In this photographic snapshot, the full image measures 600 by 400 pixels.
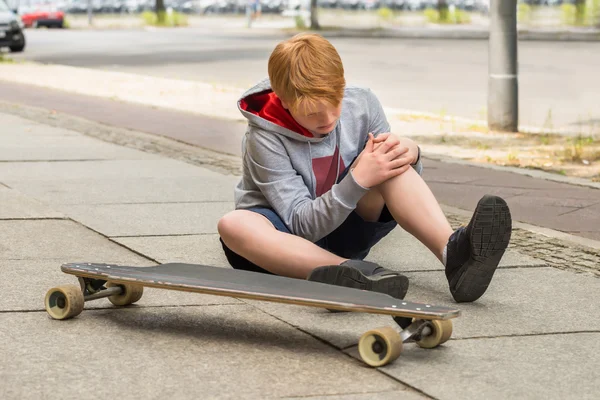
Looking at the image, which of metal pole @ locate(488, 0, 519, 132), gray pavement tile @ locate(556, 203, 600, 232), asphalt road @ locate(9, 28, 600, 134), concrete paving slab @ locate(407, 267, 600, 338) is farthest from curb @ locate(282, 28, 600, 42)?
concrete paving slab @ locate(407, 267, 600, 338)

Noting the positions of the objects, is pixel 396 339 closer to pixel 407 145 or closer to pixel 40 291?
pixel 407 145

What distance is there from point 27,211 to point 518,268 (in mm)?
2531

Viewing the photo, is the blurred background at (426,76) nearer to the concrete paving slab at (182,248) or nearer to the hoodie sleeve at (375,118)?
the concrete paving slab at (182,248)

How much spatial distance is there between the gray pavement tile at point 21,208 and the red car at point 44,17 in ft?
128

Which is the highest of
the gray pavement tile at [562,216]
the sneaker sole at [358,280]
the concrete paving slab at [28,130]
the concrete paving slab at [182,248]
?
the sneaker sole at [358,280]

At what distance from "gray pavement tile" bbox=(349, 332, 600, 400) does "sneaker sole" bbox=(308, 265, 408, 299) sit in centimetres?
25

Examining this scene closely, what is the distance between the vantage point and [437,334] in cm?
333

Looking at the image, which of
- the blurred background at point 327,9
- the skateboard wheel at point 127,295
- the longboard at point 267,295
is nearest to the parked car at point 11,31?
the blurred background at point 327,9

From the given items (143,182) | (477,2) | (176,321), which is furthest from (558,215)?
(477,2)

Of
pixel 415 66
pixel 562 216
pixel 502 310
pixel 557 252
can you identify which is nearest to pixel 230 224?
pixel 502 310

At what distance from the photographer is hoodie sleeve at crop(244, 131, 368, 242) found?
3.93 meters

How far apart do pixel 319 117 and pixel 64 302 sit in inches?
40.3

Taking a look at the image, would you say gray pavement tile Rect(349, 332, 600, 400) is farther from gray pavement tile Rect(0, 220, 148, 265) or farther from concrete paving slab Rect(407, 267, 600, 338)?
gray pavement tile Rect(0, 220, 148, 265)

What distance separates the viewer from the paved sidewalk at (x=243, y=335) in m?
3.06
